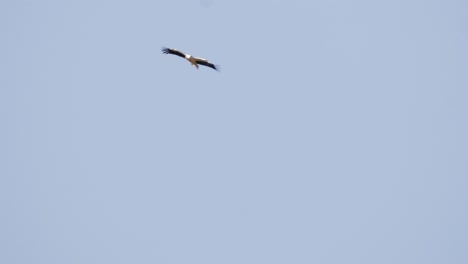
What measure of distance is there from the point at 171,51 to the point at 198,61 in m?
1.70

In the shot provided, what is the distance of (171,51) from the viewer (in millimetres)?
23828

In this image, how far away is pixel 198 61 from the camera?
76.6ft
